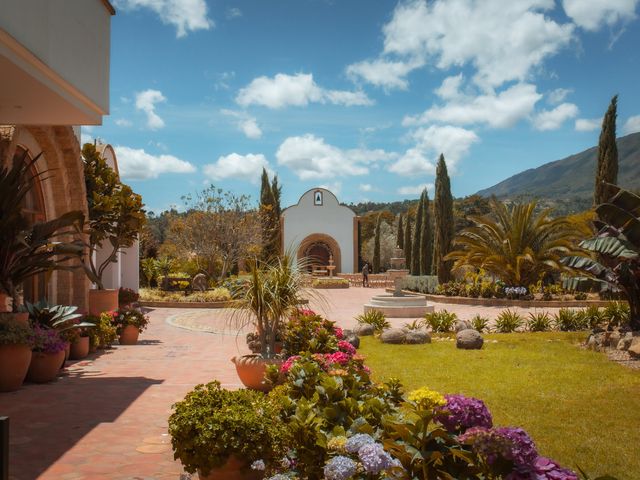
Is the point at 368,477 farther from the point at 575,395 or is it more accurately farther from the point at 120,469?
the point at 575,395

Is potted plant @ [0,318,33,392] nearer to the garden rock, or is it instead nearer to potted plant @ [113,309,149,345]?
potted plant @ [113,309,149,345]

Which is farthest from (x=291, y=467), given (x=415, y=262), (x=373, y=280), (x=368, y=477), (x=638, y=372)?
(x=415, y=262)

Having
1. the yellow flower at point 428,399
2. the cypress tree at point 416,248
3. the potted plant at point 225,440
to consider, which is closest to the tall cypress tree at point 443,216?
the cypress tree at point 416,248

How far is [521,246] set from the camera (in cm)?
2302

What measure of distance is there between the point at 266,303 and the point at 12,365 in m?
3.04

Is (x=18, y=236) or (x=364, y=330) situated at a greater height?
(x=18, y=236)

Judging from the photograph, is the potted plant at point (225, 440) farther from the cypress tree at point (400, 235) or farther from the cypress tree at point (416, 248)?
the cypress tree at point (400, 235)

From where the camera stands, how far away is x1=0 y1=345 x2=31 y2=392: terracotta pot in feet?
23.4

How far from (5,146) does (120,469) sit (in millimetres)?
6787

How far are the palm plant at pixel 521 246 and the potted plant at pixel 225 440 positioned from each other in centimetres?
1966

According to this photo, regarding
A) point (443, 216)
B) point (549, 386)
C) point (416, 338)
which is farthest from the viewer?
point (443, 216)

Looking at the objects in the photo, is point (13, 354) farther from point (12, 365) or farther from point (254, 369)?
point (254, 369)

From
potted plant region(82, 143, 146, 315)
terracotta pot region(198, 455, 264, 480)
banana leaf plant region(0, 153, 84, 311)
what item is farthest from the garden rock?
terracotta pot region(198, 455, 264, 480)

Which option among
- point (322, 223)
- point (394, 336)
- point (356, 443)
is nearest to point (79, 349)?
point (394, 336)
